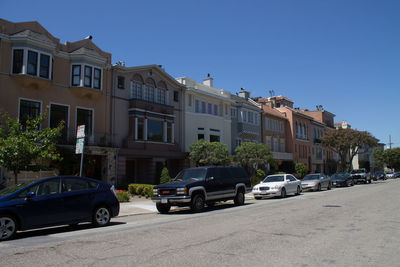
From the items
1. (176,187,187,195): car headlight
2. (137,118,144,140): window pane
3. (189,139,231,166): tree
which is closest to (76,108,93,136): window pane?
(137,118,144,140): window pane

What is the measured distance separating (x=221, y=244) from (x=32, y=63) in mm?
18743

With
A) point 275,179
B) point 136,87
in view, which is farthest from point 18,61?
point 275,179

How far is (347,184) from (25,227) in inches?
1293

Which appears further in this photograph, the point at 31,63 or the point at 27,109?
the point at 27,109

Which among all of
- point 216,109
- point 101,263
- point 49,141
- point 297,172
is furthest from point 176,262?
point 297,172

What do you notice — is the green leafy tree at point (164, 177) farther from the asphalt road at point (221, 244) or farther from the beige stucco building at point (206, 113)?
the asphalt road at point (221, 244)

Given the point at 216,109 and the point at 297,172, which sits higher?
the point at 216,109

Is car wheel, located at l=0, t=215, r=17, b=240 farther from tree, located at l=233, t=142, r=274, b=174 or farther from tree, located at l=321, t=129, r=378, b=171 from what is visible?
tree, located at l=321, t=129, r=378, b=171

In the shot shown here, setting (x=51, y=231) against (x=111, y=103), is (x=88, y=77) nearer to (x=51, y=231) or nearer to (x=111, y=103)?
(x=111, y=103)

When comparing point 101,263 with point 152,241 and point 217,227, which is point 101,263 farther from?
point 217,227

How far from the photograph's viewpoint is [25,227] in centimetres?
925

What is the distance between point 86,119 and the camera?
24969 millimetres

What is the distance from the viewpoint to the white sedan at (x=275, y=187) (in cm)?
2130

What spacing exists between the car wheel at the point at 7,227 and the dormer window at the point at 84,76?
16.3 metres
